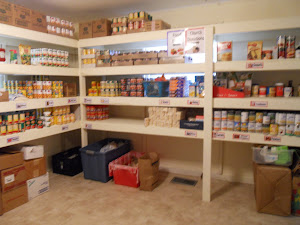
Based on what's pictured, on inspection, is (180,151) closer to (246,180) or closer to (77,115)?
(246,180)

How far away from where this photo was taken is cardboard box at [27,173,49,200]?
3162 millimetres

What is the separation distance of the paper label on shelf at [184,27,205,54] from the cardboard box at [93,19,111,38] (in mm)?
1267

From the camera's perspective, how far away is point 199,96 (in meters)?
3.18

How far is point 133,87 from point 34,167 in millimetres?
1735

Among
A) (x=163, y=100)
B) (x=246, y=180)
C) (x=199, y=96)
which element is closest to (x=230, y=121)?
(x=199, y=96)

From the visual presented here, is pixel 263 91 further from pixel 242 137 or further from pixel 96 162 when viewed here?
pixel 96 162

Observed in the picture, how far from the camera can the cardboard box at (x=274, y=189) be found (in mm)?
2684

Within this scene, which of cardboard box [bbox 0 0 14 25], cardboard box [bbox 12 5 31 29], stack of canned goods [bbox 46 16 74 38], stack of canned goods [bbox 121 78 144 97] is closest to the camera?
cardboard box [bbox 0 0 14 25]

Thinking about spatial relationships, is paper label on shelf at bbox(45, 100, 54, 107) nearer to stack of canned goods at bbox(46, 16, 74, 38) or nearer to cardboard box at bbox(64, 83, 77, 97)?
cardboard box at bbox(64, 83, 77, 97)

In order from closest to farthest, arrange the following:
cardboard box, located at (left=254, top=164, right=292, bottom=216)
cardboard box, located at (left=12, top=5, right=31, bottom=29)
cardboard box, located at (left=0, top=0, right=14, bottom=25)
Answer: cardboard box, located at (left=254, top=164, right=292, bottom=216), cardboard box, located at (left=0, top=0, right=14, bottom=25), cardboard box, located at (left=12, top=5, right=31, bottom=29)

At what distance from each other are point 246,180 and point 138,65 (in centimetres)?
238

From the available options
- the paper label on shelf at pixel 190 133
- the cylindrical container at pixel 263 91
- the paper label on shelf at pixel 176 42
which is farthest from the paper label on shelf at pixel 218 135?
the paper label on shelf at pixel 176 42

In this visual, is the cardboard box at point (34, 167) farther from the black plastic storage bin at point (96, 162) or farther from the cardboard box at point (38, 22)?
the cardboard box at point (38, 22)

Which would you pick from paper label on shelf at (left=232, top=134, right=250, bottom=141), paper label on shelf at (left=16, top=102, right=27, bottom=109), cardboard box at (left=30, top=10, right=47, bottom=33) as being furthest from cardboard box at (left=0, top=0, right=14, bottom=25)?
paper label on shelf at (left=232, top=134, right=250, bottom=141)
